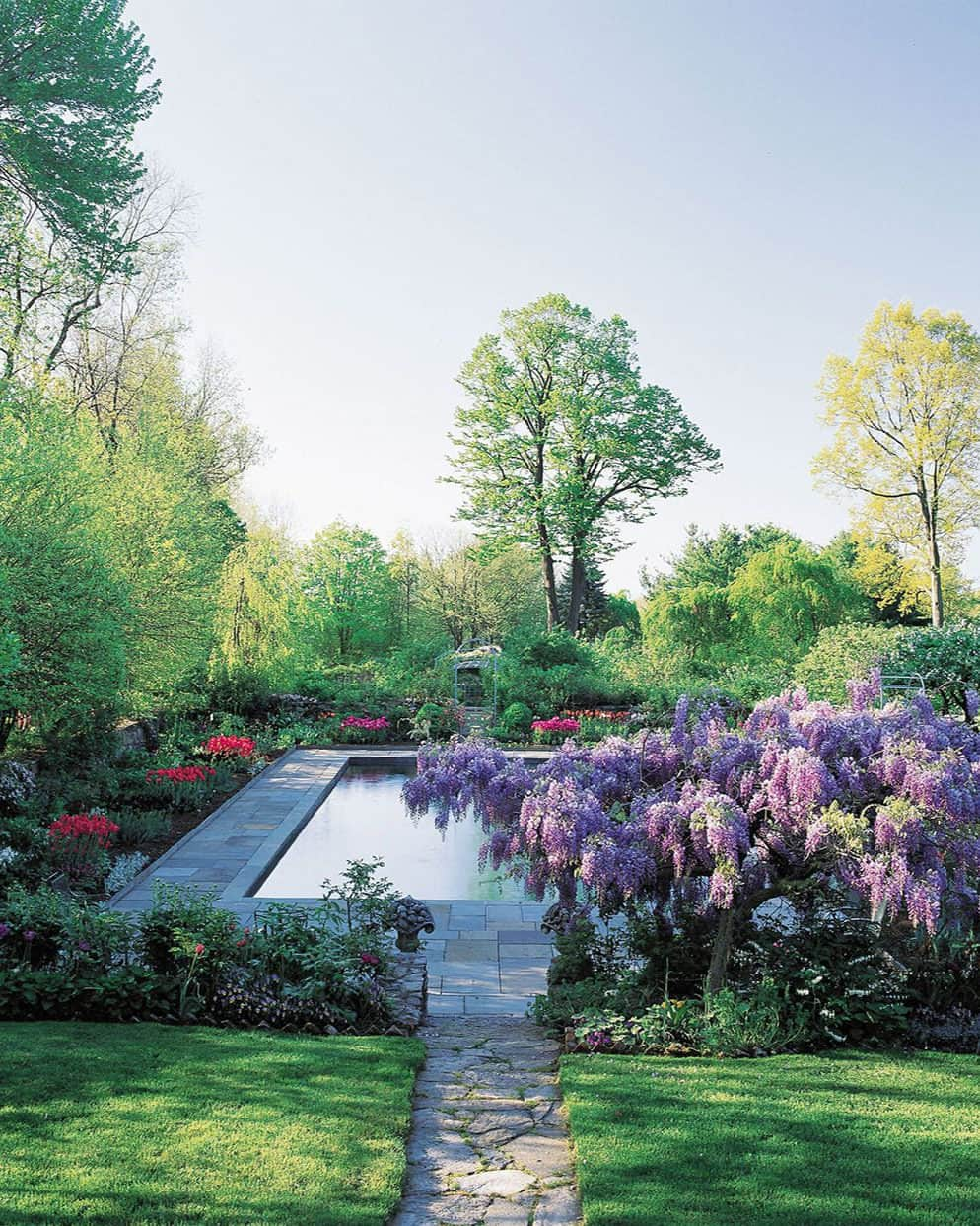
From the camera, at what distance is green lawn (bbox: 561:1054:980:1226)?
3.30 metres

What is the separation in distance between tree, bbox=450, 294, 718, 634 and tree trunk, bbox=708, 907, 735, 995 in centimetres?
2239

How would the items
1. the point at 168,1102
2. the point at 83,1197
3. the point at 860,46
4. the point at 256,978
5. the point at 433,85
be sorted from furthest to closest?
the point at 433,85
the point at 860,46
the point at 256,978
the point at 168,1102
the point at 83,1197

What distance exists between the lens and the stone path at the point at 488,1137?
342cm

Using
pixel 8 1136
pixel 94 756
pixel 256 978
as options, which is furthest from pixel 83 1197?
pixel 94 756

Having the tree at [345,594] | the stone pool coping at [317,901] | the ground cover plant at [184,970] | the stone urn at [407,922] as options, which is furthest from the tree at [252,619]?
the ground cover plant at [184,970]

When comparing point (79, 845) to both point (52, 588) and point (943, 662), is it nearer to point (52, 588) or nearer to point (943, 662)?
point (52, 588)

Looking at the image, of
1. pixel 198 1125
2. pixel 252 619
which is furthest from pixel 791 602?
pixel 198 1125

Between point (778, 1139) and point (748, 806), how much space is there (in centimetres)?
147

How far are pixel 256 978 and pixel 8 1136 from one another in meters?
1.75

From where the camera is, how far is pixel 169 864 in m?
9.01

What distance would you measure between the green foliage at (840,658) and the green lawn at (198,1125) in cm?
1137

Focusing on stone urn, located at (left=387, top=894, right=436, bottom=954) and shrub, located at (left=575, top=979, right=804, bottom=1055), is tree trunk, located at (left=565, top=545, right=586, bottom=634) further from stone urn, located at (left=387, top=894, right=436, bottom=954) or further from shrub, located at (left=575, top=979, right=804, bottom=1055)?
shrub, located at (left=575, top=979, right=804, bottom=1055)

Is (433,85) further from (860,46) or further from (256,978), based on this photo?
(256,978)

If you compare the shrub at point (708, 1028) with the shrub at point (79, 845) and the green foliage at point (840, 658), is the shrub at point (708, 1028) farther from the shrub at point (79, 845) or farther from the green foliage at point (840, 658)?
the green foliage at point (840, 658)
